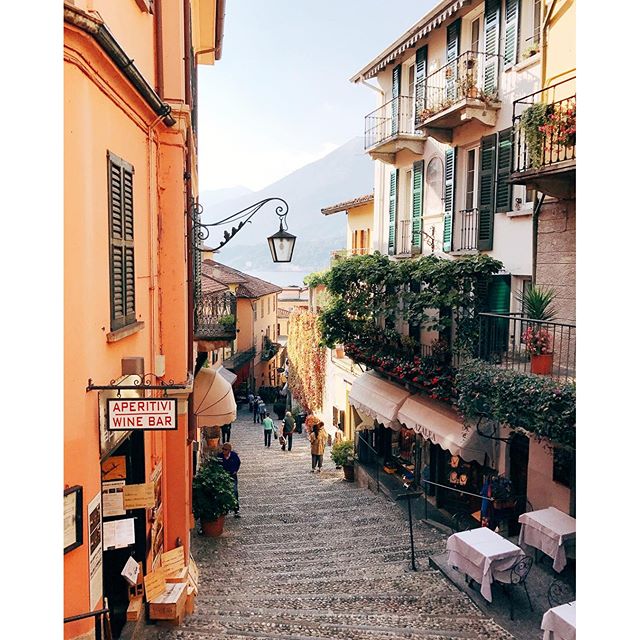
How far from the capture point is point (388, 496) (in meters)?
15.1

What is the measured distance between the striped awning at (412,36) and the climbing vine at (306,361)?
9.65 metres

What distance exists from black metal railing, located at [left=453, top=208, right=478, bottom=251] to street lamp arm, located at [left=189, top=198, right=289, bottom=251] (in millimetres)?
4961

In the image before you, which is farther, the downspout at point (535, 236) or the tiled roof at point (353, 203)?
the tiled roof at point (353, 203)

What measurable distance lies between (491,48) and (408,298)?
5509 millimetres

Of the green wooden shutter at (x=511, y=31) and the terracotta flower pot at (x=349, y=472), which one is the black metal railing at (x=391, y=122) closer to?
the green wooden shutter at (x=511, y=31)

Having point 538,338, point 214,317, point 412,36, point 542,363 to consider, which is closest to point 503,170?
point 538,338

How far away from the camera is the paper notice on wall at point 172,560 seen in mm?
7734

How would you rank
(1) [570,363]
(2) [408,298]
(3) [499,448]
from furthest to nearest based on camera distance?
(2) [408,298], (3) [499,448], (1) [570,363]

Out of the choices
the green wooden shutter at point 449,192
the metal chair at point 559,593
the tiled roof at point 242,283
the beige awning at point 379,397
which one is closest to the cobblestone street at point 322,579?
the metal chair at point 559,593

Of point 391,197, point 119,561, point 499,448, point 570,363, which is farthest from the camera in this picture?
point 391,197

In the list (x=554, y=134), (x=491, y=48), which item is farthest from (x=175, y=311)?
(x=491, y=48)

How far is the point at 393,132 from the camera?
16.3 m

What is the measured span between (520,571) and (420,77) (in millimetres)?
11951

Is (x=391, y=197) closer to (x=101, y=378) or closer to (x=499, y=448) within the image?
(x=499, y=448)
